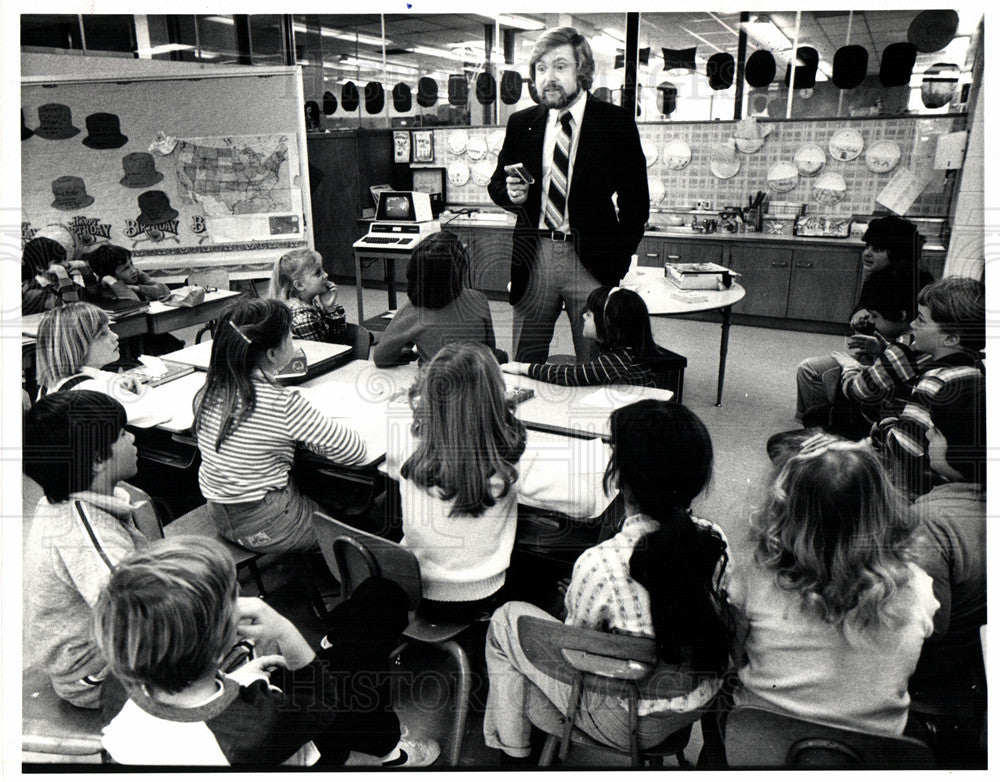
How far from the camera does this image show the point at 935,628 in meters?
1.17

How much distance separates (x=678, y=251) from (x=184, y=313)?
3102 mm

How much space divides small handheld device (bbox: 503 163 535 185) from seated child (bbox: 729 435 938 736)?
4.35 feet

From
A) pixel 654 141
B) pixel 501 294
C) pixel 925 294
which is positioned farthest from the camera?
pixel 654 141

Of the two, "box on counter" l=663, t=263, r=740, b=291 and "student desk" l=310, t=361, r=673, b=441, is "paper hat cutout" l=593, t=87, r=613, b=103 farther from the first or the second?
"student desk" l=310, t=361, r=673, b=441

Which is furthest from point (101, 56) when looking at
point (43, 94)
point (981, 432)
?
point (981, 432)

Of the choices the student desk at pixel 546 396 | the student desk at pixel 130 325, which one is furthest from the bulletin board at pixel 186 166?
the student desk at pixel 546 396

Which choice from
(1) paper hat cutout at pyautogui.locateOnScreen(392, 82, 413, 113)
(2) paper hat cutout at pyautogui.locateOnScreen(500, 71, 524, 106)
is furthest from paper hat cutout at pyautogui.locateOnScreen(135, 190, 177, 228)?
(1) paper hat cutout at pyautogui.locateOnScreen(392, 82, 413, 113)

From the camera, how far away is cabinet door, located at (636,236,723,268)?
176 inches

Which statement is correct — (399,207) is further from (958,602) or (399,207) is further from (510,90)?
(958,602)

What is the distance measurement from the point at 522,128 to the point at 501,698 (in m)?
1.73

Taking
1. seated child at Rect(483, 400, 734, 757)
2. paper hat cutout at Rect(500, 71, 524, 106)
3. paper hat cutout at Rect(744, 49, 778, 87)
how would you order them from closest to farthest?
seated child at Rect(483, 400, 734, 757)
paper hat cutout at Rect(744, 49, 778, 87)
paper hat cutout at Rect(500, 71, 524, 106)

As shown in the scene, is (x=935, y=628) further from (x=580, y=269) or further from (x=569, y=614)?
(x=580, y=269)

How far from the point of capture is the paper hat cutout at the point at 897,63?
10.9 feet

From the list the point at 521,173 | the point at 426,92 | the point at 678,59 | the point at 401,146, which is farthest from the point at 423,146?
the point at 521,173
